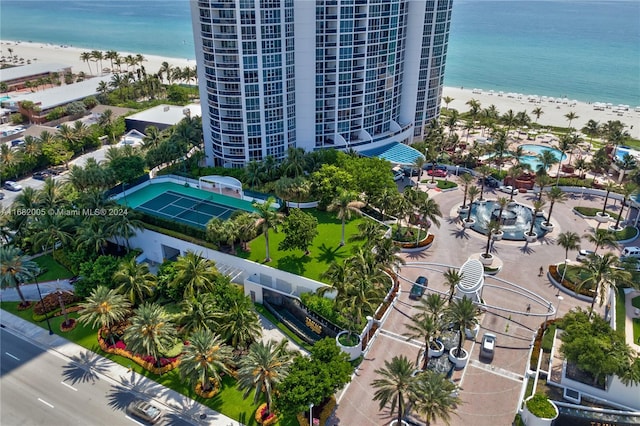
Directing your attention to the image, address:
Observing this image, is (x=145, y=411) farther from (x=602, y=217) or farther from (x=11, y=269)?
(x=602, y=217)

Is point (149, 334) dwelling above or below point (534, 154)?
above

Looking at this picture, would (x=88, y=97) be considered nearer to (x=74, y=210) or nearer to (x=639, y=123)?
(x=74, y=210)

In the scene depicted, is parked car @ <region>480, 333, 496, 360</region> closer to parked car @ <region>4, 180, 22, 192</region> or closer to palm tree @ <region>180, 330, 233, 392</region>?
palm tree @ <region>180, 330, 233, 392</region>

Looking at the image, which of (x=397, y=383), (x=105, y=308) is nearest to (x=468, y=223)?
(x=397, y=383)

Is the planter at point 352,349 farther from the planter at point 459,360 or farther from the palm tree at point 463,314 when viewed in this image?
the palm tree at point 463,314

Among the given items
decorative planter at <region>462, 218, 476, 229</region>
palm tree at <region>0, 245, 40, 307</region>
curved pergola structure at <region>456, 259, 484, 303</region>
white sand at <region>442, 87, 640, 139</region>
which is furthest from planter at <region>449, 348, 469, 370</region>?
white sand at <region>442, 87, 640, 139</region>

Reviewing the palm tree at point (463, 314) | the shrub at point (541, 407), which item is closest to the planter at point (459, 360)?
the palm tree at point (463, 314)
